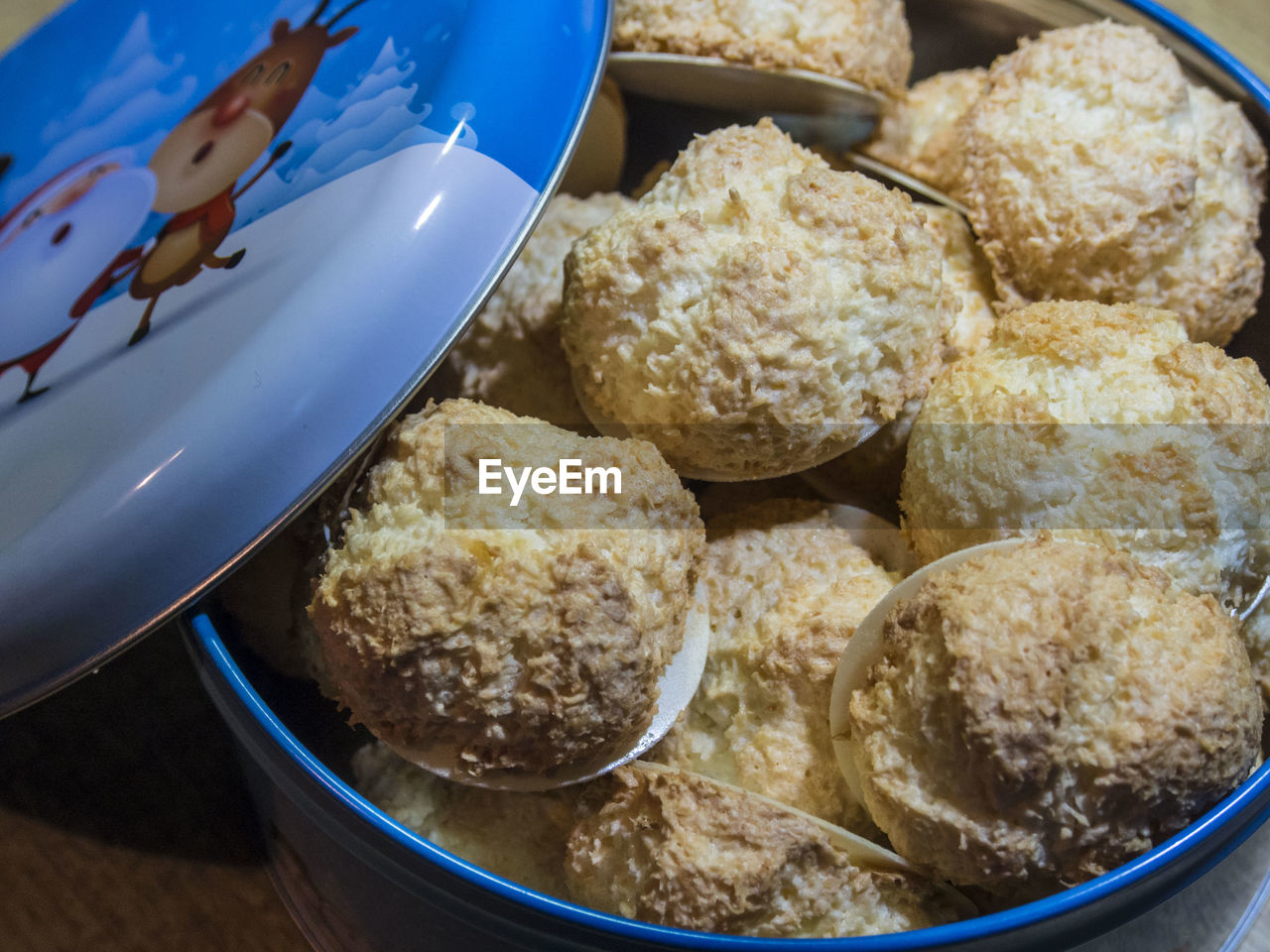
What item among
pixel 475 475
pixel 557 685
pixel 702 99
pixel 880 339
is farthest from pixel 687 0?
pixel 557 685

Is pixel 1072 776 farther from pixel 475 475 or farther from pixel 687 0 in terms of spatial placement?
pixel 687 0

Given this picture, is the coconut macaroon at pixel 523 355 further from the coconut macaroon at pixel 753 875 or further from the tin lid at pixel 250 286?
the coconut macaroon at pixel 753 875

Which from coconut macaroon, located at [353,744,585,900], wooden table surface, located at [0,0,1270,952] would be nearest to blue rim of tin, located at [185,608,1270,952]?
coconut macaroon, located at [353,744,585,900]

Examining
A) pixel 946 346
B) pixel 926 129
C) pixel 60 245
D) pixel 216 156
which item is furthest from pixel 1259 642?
pixel 60 245

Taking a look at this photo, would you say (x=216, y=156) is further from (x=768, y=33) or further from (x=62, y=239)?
(x=768, y=33)

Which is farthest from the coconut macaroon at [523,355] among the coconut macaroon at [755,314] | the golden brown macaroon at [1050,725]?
the golden brown macaroon at [1050,725]

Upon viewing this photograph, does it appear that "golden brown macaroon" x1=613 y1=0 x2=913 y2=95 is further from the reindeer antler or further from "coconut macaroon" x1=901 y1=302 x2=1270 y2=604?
"coconut macaroon" x1=901 y1=302 x2=1270 y2=604

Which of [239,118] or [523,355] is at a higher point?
[239,118]
